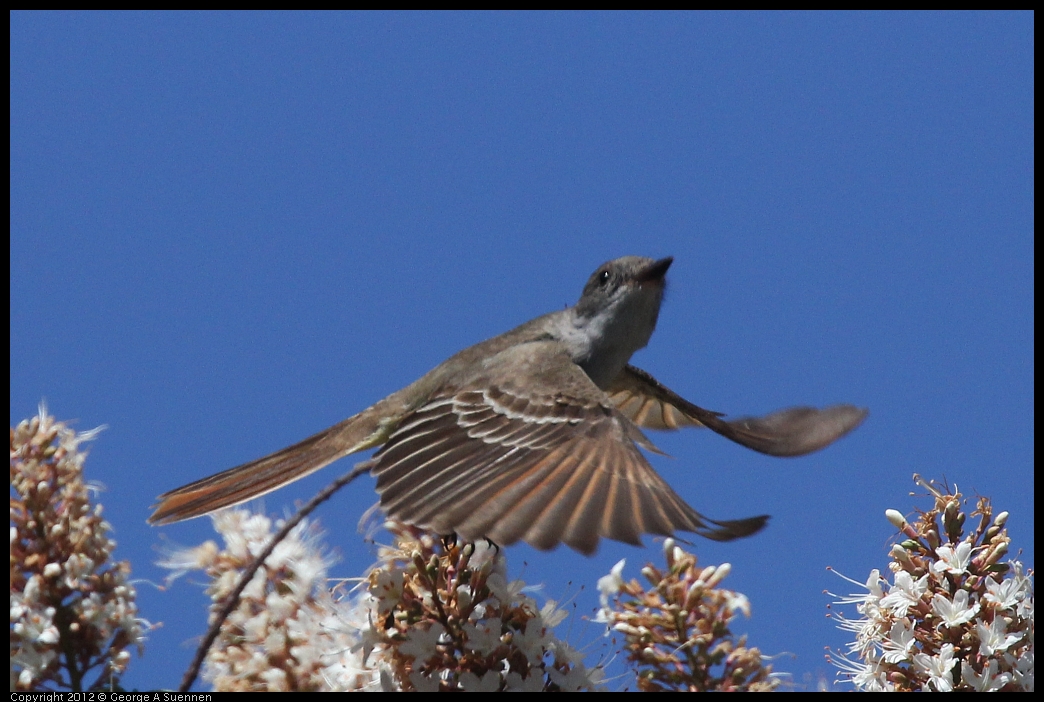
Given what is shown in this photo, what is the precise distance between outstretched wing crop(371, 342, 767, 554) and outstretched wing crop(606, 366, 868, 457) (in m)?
1.00

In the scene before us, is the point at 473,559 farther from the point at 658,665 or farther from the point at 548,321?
the point at 548,321

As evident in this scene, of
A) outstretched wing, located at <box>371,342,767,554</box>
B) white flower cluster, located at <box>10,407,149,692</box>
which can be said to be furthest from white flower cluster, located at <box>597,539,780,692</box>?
white flower cluster, located at <box>10,407,149,692</box>

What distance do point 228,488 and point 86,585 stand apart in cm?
175

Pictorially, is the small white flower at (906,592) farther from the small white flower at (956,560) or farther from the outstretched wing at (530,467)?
the outstretched wing at (530,467)

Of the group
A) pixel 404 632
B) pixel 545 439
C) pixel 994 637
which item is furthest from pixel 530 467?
pixel 994 637

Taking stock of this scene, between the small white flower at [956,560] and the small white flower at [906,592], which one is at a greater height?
the small white flower at [956,560]

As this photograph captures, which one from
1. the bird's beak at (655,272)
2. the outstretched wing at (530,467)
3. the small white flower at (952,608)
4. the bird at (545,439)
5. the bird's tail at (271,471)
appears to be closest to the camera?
the small white flower at (952,608)

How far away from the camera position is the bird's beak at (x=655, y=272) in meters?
5.26

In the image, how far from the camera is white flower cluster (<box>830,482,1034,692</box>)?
2643mm

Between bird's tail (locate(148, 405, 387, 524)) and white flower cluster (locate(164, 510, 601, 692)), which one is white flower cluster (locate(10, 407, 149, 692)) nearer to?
white flower cluster (locate(164, 510, 601, 692))

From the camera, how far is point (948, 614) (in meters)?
2.78

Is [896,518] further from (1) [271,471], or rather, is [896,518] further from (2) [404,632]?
(1) [271,471]

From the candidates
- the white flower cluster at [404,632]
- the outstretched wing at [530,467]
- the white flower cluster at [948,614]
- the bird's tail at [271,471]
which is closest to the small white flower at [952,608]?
the white flower cluster at [948,614]

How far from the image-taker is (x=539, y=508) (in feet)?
11.0
